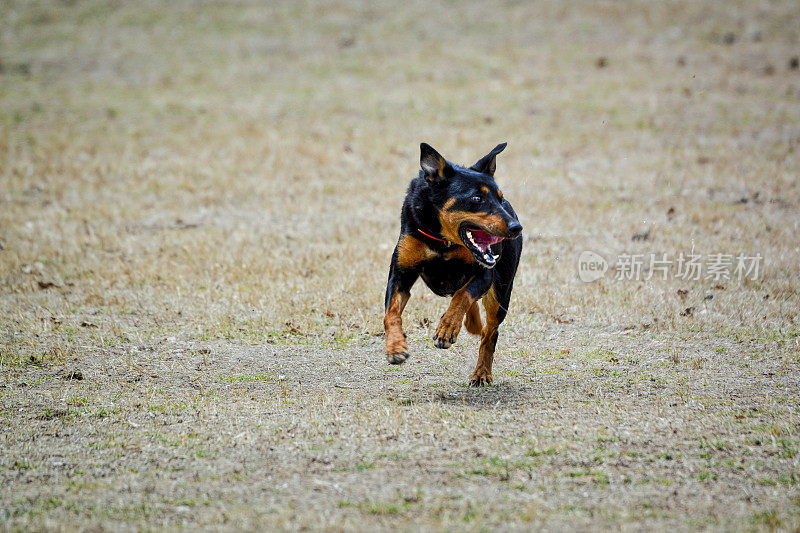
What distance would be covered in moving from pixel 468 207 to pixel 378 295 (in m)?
4.07

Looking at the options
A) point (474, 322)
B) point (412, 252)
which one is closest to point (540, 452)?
point (412, 252)

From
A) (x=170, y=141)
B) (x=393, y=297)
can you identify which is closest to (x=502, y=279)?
(x=393, y=297)

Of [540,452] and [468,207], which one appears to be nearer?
[540,452]

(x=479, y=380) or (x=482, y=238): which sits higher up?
(x=482, y=238)

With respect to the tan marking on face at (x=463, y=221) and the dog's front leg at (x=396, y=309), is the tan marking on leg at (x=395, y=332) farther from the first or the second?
the tan marking on face at (x=463, y=221)

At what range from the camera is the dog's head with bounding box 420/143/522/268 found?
6250 mm

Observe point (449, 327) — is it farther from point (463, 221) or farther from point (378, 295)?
point (378, 295)

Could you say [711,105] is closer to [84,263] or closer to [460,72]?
[460,72]

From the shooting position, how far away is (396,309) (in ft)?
21.6

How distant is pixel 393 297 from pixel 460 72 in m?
20.7

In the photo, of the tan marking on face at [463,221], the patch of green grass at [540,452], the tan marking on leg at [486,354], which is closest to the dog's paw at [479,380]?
the tan marking on leg at [486,354]

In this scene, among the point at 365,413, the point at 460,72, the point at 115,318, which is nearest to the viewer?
the point at 365,413

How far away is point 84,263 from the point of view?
Result: 12.0 metres

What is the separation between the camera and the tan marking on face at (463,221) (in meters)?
6.18
